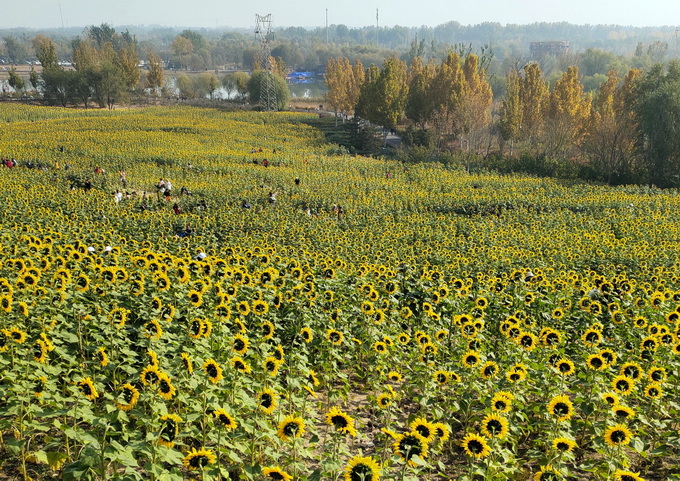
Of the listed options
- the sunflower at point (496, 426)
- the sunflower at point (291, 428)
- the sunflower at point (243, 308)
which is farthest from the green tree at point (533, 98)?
the sunflower at point (291, 428)

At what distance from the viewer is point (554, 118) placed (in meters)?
39.8

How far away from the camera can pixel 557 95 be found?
3938 centimetres

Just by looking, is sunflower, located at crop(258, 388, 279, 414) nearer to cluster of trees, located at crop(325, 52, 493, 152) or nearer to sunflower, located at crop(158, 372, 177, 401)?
sunflower, located at crop(158, 372, 177, 401)

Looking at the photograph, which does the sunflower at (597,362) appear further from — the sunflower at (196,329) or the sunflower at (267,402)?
the sunflower at (196,329)

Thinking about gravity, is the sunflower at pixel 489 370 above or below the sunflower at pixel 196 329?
below

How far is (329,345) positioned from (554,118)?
3963cm

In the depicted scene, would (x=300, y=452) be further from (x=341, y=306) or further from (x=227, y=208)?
(x=227, y=208)

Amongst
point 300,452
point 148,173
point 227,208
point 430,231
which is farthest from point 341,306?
point 148,173

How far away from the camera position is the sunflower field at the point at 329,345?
12.9 feet

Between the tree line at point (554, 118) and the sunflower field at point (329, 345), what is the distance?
16228 millimetres

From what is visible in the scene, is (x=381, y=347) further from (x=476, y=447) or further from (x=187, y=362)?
(x=187, y=362)

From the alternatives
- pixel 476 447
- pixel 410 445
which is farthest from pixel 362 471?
pixel 476 447

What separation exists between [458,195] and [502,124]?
1894 cm

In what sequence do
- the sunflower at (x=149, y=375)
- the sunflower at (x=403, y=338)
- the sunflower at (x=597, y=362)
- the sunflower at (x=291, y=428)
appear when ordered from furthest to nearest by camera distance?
the sunflower at (x=403, y=338)
the sunflower at (x=597, y=362)
the sunflower at (x=149, y=375)
the sunflower at (x=291, y=428)
